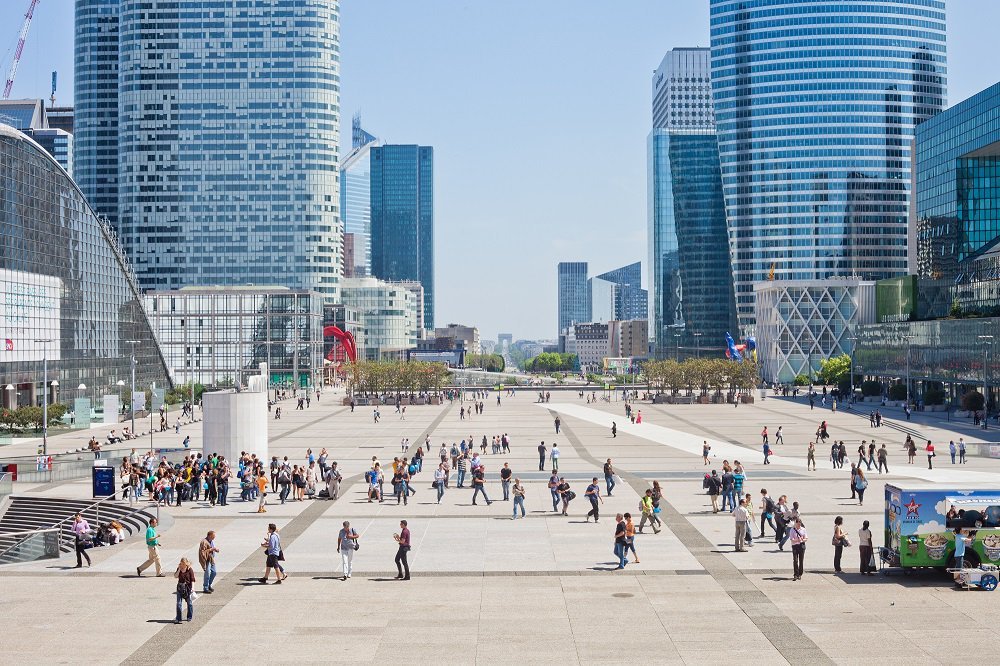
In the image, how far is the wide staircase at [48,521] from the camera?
1228 inches

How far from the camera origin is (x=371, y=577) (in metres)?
26.7

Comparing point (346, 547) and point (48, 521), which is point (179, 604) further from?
point (48, 521)

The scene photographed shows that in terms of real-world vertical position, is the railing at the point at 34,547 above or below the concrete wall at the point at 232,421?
below

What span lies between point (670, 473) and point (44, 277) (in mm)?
71659

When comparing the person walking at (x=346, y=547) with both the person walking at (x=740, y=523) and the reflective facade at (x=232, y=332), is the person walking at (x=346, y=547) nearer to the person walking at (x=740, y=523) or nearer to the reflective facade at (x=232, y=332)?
the person walking at (x=740, y=523)

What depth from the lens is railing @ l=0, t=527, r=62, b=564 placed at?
30.9 m

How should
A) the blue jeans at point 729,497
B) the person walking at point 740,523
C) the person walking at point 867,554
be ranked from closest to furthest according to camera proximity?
the person walking at point 867,554 < the person walking at point 740,523 < the blue jeans at point 729,497

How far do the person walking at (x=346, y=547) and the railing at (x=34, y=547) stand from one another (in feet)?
32.9

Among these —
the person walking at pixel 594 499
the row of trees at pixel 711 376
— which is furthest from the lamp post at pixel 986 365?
the person walking at pixel 594 499

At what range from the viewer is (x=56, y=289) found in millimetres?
99812

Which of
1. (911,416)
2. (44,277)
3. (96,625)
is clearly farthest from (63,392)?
(96,625)

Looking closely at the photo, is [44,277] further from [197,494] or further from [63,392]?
[197,494]

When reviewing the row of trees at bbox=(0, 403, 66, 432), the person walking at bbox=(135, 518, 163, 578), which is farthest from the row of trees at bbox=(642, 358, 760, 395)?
the person walking at bbox=(135, 518, 163, 578)

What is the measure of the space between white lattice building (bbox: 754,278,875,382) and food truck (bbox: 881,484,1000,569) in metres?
165
